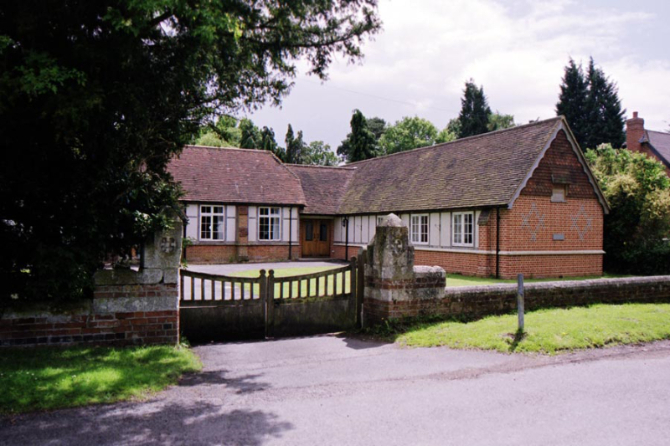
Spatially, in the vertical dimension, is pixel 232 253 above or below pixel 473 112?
below

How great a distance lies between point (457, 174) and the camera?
23766mm

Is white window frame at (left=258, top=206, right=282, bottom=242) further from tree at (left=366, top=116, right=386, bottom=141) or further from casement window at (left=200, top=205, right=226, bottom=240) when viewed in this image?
tree at (left=366, top=116, right=386, bottom=141)

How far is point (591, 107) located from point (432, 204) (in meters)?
36.7

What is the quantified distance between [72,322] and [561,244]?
19.2 metres

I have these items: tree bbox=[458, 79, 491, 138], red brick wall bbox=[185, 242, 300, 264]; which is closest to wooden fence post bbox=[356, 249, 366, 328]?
red brick wall bbox=[185, 242, 300, 264]

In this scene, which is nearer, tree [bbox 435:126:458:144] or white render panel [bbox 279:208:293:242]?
white render panel [bbox 279:208:293:242]

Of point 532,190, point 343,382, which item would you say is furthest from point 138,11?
point 532,190

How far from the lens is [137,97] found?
6.58 metres

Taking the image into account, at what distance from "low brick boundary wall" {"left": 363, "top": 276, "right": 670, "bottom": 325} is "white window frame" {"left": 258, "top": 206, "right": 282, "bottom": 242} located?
19755 millimetres

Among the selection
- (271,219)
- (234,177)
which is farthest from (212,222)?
(271,219)

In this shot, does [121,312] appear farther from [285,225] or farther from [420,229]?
[285,225]

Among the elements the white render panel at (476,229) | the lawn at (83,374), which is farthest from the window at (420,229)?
the lawn at (83,374)

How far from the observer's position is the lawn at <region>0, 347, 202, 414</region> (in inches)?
200

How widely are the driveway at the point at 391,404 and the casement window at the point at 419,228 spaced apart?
16.4 meters
